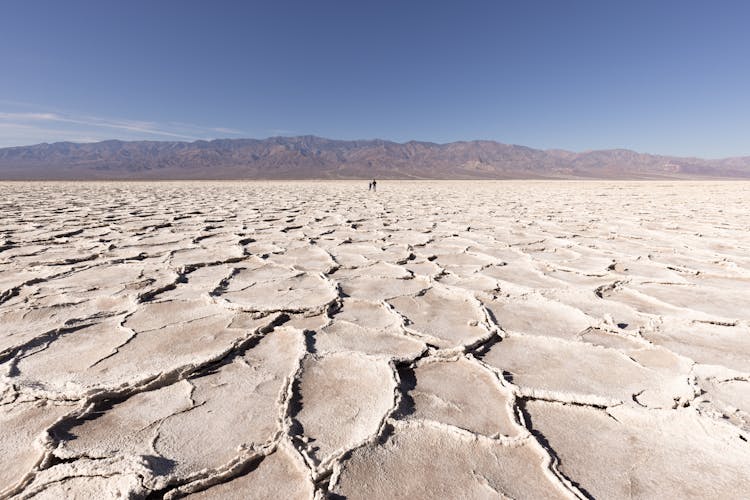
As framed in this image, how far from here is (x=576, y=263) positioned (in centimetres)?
250

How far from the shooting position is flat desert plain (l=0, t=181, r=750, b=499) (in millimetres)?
751

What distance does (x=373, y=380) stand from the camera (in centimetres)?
109

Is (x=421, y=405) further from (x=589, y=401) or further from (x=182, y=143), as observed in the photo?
(x=182, y=143)

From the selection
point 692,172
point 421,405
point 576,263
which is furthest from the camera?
point 692,172

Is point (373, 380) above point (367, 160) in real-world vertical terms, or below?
below

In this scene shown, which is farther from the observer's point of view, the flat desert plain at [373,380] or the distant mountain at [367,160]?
the distant mountain at [367,160]

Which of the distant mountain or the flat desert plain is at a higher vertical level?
the distant mountain

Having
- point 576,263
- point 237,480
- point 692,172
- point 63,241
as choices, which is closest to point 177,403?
point 237,480

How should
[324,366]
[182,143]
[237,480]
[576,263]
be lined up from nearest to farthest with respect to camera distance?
[237,480] < [324,366] < [576,263] < [182,143]

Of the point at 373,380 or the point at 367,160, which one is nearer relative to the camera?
the point at 373,380

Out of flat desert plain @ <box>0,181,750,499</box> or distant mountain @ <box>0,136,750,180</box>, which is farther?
distant mountain @ <box>0,136,750,180</box>

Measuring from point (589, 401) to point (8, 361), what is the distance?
1610 millimetres

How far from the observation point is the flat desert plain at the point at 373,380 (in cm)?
75

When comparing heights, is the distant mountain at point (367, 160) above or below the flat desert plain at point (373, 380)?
above
